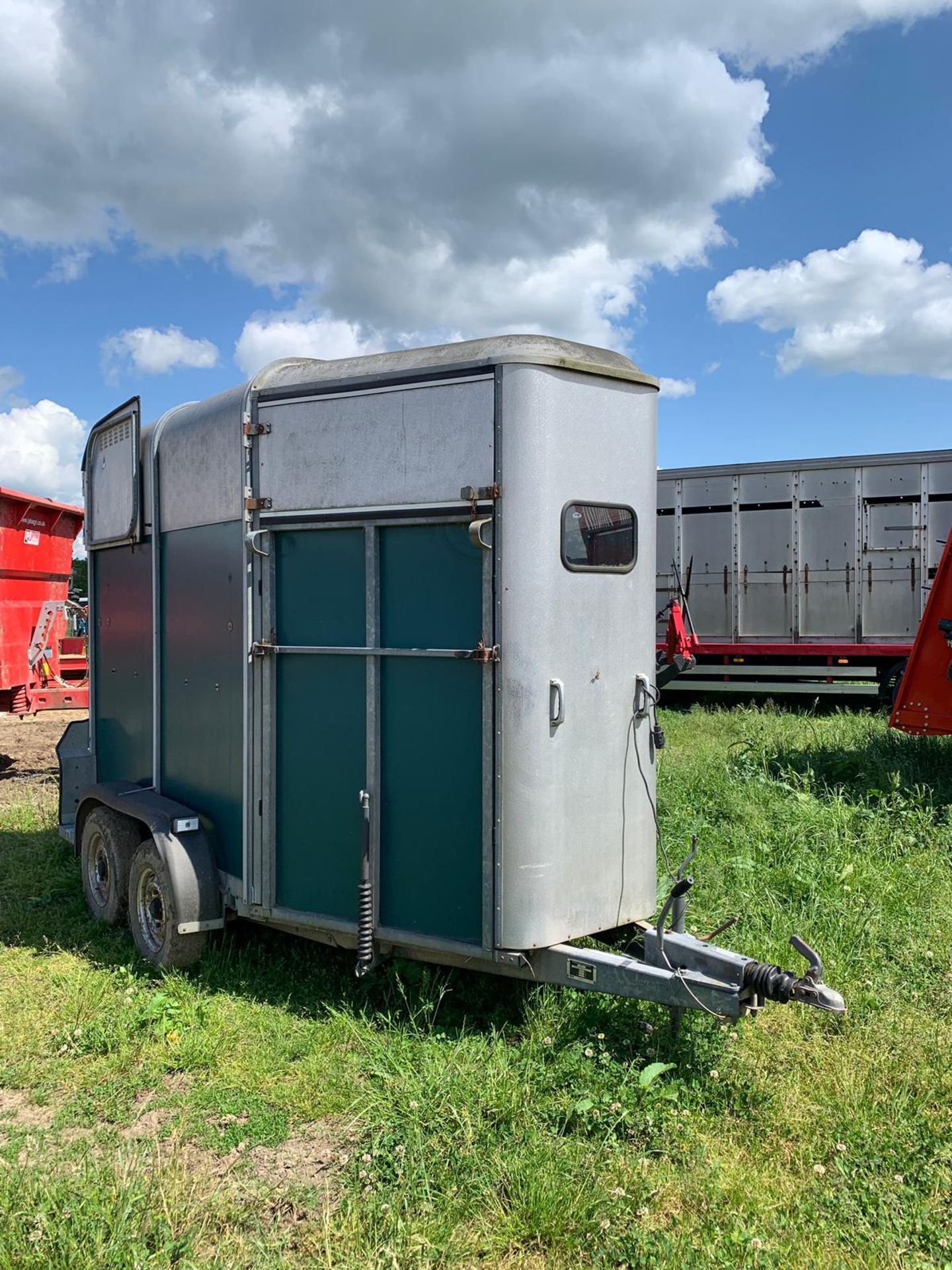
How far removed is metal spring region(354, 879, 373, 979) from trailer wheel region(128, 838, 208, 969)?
3.65 feet

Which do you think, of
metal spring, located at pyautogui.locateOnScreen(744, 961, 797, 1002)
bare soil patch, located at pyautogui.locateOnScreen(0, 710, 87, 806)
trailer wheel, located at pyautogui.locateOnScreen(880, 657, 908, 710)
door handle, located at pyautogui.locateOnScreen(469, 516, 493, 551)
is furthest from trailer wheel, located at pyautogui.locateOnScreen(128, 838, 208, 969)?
trailer wheel, located at pyautogui.locateOnScreen(880, 657, 908, 710)

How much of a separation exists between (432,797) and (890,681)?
1092 centimetres

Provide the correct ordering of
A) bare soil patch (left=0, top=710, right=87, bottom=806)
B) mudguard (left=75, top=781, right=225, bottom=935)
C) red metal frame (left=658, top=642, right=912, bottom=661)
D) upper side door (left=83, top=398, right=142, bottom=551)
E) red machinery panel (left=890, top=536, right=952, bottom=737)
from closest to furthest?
1. mudguard (left=75, top=781, right=225, bottom=935)
2. upper side door (left=83, top=398, right=142, bottom=551)
3. red machinery panel (left=890, top=536, right=952, bottom=737)
4. bare soil patch (left=0, top=710, right=87, bottom=806)
5. red metal frame (left=658, top=642, right=912, bottom=661)

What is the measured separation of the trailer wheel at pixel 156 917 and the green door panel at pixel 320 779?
0.62 metres

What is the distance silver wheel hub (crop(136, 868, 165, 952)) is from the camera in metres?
5.49

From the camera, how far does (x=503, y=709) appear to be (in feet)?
13.8

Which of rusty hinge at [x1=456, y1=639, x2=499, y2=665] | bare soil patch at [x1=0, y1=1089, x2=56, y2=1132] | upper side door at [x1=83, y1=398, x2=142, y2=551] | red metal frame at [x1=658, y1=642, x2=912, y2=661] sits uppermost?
upper side door at [x1=83, y1=398, x2=142, y2=551]

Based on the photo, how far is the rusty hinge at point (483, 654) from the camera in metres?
4.21

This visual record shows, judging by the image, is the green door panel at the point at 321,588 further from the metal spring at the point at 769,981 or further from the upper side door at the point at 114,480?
the metal spring at the point at 769,981

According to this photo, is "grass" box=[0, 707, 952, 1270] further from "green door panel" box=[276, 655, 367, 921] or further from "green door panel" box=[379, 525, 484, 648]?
"green door panel" box=[379, 525, 484, 648]

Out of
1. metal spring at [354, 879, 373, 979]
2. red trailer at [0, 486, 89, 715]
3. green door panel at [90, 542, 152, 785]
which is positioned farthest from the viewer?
red trailer at [0, 486, 89, 715]

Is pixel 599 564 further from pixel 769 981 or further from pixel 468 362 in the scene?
pixel 769 981

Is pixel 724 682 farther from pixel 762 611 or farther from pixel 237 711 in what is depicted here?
pixel 237 711

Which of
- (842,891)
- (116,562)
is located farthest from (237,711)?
(842,891)
